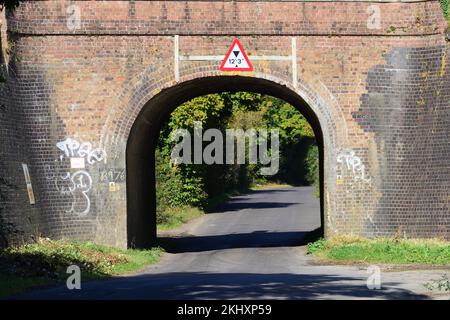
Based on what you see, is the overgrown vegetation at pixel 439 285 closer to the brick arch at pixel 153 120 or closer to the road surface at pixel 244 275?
the road surface at pixel 244 275

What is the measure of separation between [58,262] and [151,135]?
894 cm

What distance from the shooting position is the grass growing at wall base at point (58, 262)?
16.5 meters

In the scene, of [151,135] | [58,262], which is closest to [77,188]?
[151,135]

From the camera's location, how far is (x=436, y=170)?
906 inches

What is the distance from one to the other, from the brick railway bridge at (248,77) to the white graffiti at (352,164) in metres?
0.02

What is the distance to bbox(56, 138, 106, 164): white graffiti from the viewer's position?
76.6 ft

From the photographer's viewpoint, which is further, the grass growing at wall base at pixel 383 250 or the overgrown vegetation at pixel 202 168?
the overgrown vegetation at pixel 202 168

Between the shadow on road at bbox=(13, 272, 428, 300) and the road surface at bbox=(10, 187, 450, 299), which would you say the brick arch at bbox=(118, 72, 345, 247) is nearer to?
the road surface at bbox=(10, 187, 450, 299)

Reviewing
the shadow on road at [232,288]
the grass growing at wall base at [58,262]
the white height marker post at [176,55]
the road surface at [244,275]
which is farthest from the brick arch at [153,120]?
the shadow on road at [232,288]

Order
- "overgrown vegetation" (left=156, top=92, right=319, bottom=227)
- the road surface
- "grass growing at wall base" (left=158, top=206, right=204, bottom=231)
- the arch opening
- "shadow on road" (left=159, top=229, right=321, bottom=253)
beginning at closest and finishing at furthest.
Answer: the road surface → the arch opening → "shadow on road" (left=159, top=229, right=321, bottom=253) → "grass growing at wall base" (left=158, top=206, right=204, bottom=231) → "overgrown vegetation" (left=156, top=92, right=319, bottom=227)

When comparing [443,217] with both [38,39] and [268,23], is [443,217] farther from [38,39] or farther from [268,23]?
[38,39]

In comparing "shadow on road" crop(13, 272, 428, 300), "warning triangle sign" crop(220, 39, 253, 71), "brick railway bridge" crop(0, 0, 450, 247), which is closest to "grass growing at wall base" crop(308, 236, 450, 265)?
"brick railway bridge" crop(0, 0, 450, 247)

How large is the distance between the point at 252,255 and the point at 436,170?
5038 millimetres

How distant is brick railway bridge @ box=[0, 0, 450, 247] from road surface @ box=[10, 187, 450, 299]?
2.44 metres
